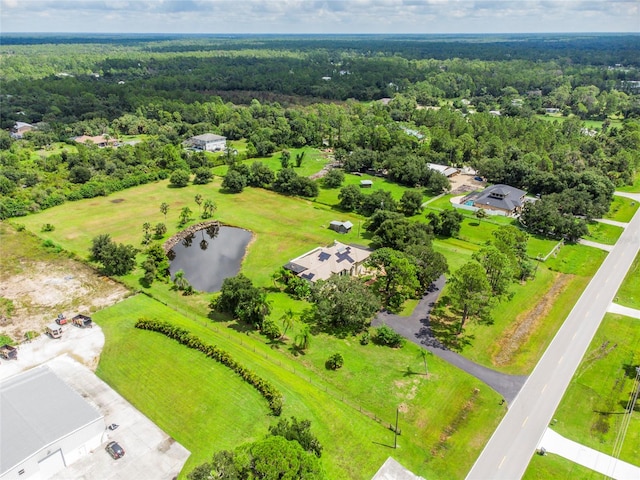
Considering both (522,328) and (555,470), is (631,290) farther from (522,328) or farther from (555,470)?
(555,470)

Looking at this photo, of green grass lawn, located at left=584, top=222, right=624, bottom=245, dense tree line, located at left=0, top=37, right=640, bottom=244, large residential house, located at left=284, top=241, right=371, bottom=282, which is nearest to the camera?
large residential house, located at left=284, top=241, right=371, bottom=282

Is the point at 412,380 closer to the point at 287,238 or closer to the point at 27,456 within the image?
the point at 27,456

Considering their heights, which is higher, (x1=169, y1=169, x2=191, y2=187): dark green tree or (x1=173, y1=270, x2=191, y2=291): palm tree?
(x1=173, y1=270, x2=191, y2=291): palm tree

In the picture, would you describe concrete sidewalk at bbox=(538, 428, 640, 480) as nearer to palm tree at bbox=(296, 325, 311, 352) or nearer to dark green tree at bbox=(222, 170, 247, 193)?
palm tree at bbox=(296, 325, 311, 352)

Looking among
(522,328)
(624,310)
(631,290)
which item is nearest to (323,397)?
(522,328)

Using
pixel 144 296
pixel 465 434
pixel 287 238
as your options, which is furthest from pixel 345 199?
pixel 465 434

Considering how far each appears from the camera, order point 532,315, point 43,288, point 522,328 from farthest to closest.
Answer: point 43,288, point 532,315, point 522,328

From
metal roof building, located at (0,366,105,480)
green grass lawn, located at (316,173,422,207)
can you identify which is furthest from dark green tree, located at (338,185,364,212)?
metal roof building, located at (0,366,105,480)
